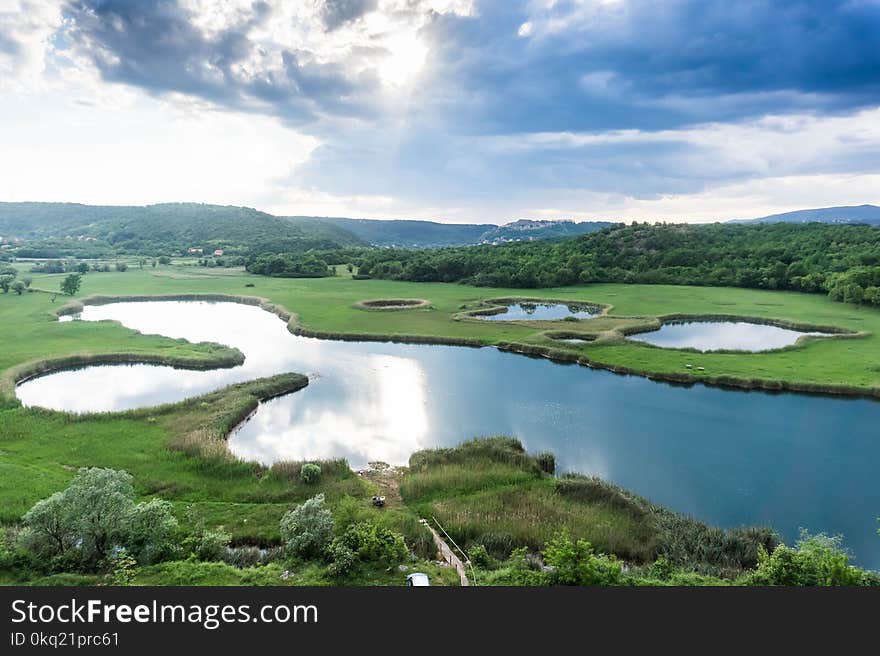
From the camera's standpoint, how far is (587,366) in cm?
5094

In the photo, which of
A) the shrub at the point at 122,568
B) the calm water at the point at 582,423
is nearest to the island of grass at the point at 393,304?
the calm water at the point at 582,423

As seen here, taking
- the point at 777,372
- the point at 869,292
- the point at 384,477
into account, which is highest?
the point at 869,292

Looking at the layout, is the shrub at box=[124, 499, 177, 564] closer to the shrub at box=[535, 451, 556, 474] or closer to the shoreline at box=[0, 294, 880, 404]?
the shrub at box=[535, 451, 556, 474]

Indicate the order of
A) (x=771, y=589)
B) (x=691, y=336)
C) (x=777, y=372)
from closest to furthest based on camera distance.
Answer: (x=771, y=589)
(x=777, y=372)
(x=691, y=336)

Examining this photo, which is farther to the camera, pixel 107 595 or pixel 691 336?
pixel 691 336

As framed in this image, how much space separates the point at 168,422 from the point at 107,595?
2464cm

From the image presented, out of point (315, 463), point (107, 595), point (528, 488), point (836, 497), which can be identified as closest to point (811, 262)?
point (836, 497)

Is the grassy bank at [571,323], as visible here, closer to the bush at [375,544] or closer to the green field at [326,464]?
the green field at [326,464]

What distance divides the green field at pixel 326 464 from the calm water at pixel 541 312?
3.43m

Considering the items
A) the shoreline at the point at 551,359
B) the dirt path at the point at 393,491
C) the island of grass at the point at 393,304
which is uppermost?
the island of grass at the point at 393,304

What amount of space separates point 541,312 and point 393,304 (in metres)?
25.6

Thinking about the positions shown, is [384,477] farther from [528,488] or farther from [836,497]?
[836,497]

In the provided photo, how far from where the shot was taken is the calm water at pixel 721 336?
194 ft


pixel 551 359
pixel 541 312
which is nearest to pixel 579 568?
pixel 551 359
